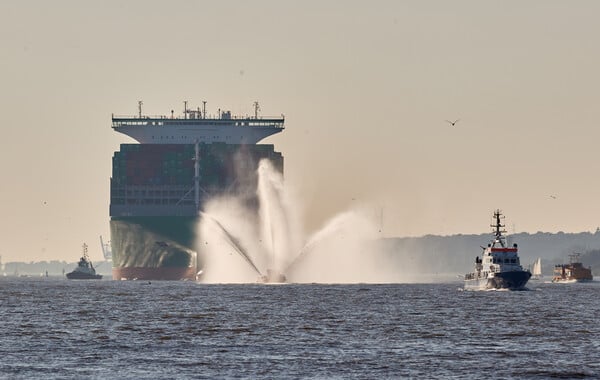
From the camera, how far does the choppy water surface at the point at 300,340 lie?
7575 centimetres

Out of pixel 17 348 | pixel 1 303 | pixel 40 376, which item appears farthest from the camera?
pixel 1 303

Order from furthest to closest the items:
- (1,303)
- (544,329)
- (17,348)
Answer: (1,303)
(544,329)
(17,348)

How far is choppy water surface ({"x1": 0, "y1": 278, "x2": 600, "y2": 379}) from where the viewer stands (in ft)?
249

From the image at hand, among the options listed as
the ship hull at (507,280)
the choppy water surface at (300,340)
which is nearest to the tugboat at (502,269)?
the ship hull at (507,280)

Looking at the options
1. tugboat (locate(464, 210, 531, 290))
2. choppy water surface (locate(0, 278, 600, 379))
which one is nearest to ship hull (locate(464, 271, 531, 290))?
tugboat (locate(464, 210, 531, 290))

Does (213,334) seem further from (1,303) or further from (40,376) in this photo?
(1,303)

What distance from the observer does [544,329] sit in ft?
352

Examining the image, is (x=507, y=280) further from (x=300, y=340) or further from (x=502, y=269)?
(x=300, y=340)

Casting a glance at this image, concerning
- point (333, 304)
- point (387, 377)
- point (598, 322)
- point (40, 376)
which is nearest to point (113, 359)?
point (40, 376)

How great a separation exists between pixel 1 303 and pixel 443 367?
97.9 metres

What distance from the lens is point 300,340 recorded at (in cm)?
9500

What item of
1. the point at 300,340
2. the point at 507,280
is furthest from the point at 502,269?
the point at 300,340

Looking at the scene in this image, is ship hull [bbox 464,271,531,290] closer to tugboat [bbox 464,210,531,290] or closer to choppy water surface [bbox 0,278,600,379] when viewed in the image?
tugboat [bbox 464,210,531,290]

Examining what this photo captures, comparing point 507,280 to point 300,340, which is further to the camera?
point 507,280
